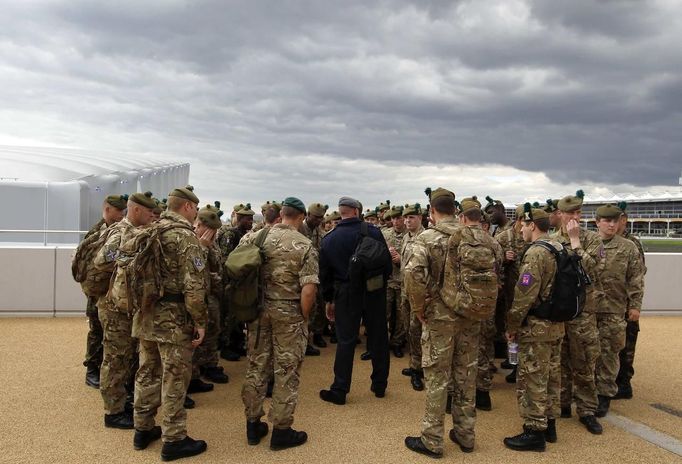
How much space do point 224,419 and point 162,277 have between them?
1.61 metres

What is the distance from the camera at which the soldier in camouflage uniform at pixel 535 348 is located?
392 cm

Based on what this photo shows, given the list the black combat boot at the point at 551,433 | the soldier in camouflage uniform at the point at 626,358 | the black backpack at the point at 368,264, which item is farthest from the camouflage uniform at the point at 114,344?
the soldier in camouflage uniform at the point at 626,358

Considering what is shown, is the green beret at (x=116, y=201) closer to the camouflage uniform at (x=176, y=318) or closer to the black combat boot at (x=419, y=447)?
the camouflage uniform at (x=176, y=318)

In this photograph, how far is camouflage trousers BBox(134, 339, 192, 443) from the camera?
3615mm

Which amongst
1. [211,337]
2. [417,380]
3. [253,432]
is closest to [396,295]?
[417,380]

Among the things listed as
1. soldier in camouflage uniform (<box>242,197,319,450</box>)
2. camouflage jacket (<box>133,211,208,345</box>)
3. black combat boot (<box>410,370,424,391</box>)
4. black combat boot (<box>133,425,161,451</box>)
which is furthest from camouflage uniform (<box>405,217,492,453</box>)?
black combat boot (<box>133,425,161,451</box>)

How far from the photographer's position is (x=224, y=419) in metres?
4.44

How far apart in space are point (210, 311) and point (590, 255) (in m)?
3.89

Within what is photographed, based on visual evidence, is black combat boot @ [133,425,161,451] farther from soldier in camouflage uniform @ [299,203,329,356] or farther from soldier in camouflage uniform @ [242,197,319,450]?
soldier in camouflage uniform @ [299,203,329,356]

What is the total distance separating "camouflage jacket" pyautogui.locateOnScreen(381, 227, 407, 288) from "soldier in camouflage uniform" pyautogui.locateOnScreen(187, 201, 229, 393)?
2.48 m

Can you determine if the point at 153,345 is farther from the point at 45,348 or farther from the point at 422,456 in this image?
the point at 45,348

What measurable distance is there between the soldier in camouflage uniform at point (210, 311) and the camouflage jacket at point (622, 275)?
3.84m

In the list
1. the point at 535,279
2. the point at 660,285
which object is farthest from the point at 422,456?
the point at 660,285

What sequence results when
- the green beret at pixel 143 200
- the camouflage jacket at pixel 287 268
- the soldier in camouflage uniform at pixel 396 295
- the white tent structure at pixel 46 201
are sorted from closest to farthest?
1. the camouflage jacket at pixel 287 268
2. the green beret at pixel 143 200
3. the soldier in camouflage uniform at pixel 396 295
4. the white tent structure at pixel 46 201
